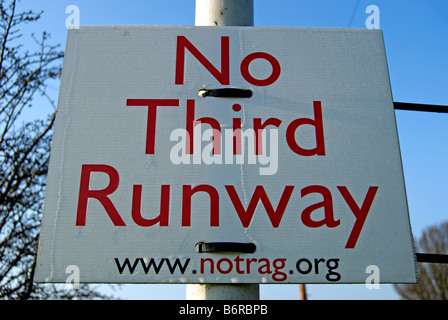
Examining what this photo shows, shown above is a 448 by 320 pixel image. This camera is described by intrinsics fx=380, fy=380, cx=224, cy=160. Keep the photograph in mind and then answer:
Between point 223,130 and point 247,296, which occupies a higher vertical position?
point 223,130

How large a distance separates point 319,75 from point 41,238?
1.08 meters

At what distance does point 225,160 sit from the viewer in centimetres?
127

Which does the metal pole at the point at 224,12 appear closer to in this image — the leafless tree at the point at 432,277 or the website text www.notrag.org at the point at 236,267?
the website text www.notrag.org at the point at 236,267

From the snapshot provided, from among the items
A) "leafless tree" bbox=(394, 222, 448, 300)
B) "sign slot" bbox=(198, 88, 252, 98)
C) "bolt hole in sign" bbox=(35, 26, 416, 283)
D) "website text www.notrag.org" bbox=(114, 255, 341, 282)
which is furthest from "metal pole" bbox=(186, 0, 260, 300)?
"leafless tree" bbox=(394, 222, 448, 300)

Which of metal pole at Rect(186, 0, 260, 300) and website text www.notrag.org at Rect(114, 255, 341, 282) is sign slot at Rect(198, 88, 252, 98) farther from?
website text www.notrag.org at Rect(114, 255, 341, 282)

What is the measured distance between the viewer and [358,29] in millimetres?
1461

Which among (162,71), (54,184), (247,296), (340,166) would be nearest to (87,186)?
(54,184)

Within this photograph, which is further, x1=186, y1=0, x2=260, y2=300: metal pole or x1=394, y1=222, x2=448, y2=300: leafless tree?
x1=394, y1=222, x2=448, y2=300: leafless tree

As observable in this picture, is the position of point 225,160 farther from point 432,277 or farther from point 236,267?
point 432,277

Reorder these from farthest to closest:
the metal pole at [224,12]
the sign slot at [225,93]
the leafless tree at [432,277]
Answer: the leafless tree at [432,277], the metal pole at [224,12], the sign slot at [225,93]

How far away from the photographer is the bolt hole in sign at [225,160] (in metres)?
1.16

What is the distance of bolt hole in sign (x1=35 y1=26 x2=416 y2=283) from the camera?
1.16m

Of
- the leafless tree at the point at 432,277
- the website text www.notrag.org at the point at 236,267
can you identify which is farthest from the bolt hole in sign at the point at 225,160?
the leafless tree at the point at 432,277

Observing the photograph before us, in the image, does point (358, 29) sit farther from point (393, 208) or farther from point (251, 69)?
point (393, 208)
